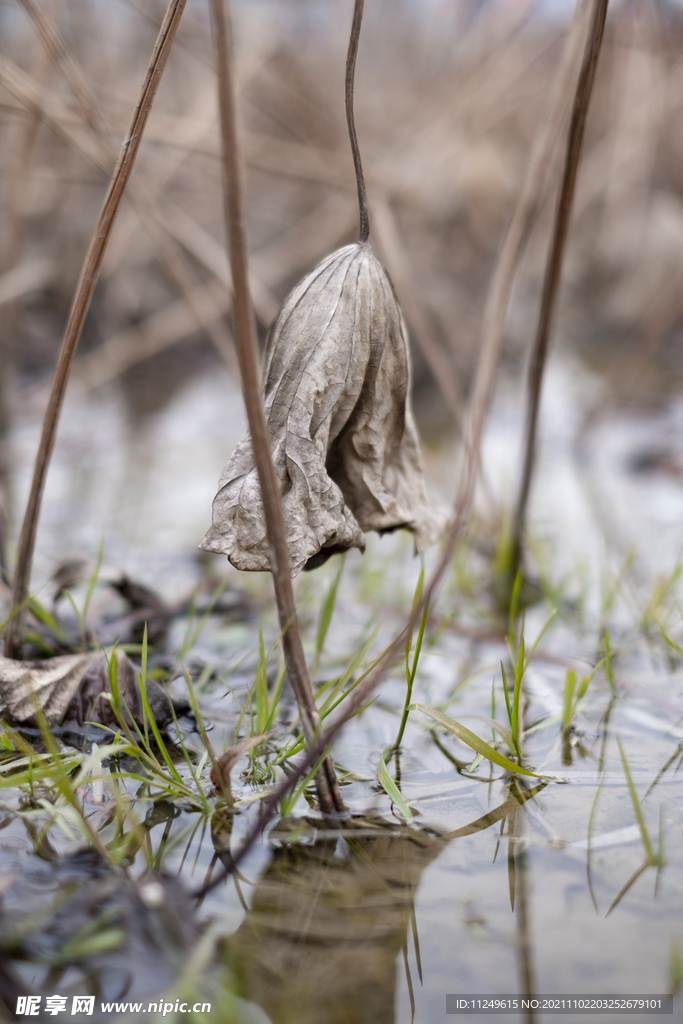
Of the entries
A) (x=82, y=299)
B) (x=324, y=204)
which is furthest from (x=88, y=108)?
(x=324, y=204)

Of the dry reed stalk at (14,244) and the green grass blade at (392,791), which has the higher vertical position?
the dry reed stalk at (14,244)

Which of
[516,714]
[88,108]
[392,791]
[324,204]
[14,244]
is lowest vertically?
[392,791]

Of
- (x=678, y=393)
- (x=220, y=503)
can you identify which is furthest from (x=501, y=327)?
(x=678, y=393)

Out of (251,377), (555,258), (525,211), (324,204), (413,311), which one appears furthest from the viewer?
(324,204)

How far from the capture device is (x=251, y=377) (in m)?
0.63

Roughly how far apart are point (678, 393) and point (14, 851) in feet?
11.0

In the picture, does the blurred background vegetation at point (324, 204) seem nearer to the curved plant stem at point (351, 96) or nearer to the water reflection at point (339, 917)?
the curved plant stem at point (351, 96)

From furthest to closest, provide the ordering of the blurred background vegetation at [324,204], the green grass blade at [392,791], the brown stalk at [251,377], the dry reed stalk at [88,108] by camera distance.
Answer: the blurred background vegetation at [324,204], the dry reed stalk at [88,108], the green grass blade at [392,791], the brown stalk at [251,377]

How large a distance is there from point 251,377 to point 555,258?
773 mm

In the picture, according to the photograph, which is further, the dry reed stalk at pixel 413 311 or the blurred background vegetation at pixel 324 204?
the blurred background vegetation at pixel 324 204

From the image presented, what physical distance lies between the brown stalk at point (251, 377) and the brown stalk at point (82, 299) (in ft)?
0.77

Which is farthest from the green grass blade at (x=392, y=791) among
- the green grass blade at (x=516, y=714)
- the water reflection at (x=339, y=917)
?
the green grass blade at (x=516, y=714)

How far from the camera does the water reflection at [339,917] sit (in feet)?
2.08

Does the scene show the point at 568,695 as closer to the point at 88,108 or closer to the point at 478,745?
the point at 478,745
